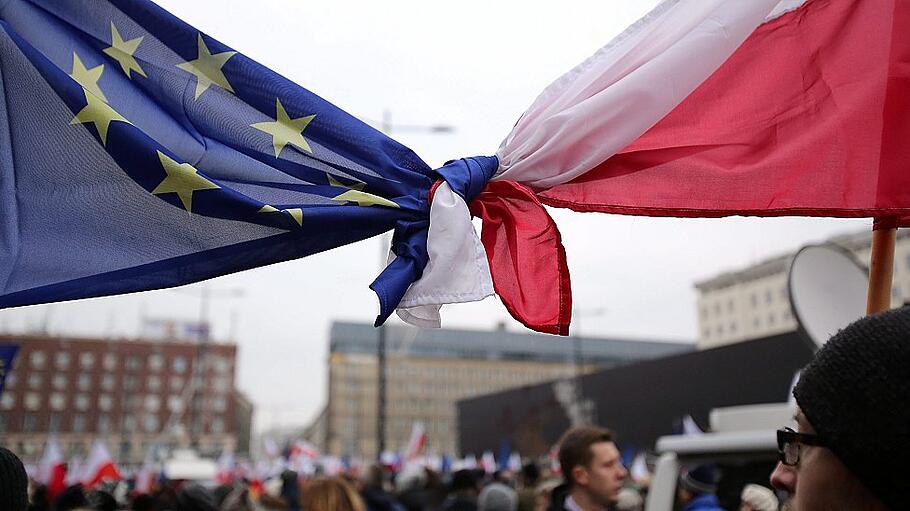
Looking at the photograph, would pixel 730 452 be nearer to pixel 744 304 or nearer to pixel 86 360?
pixel 744 304

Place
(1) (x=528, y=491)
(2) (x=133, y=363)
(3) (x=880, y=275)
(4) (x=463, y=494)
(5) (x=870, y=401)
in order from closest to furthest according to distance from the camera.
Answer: (5) (x=870, y=401), (3) (x=880, y=275), (4) (x=463, y=494), (1) (x=528, y=491), (2) (x=133, y=363)

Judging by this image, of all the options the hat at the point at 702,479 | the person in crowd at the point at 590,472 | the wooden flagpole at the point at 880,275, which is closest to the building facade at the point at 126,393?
the hat at the point at 702,479

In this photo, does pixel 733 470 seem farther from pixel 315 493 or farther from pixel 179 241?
pixel 179 241

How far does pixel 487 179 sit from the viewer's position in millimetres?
2646

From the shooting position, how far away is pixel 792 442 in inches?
56.8

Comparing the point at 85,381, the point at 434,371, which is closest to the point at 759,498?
the point at 434,371

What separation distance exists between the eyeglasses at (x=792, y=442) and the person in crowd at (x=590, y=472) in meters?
2.83

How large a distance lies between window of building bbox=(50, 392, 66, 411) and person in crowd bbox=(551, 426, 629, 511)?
106 metres

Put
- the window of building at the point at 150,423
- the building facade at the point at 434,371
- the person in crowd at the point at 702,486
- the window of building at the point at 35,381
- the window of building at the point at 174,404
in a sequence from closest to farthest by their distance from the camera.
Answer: the person in crowd at the point at 702,486 < the window of building at the point at 174,404 < the window of building at the point at 35,381 < the building facade at the point at 434,371 < the window of building at the point at 150,423

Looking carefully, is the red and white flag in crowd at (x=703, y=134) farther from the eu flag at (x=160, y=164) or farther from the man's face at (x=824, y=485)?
the man's face at (x=824, y=485)

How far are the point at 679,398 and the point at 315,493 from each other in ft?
60.5

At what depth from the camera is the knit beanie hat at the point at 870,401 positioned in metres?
1.22

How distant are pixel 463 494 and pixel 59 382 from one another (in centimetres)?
10278

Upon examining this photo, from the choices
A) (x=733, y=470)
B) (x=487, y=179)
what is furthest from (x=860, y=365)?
(x=733, y=470)
